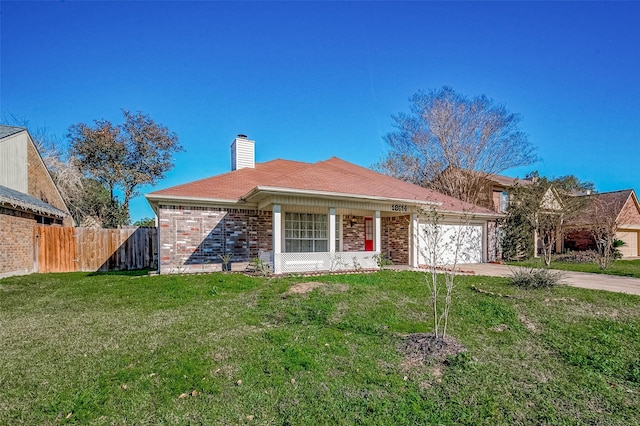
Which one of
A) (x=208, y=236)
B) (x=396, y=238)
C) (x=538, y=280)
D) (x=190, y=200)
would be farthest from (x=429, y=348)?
Answer: (x=396, y=238)

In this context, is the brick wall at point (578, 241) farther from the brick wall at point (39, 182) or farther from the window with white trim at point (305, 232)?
the brick wall at point (39, 182)

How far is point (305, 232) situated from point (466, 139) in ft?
54.6

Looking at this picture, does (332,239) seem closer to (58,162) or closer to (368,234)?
(368,234)

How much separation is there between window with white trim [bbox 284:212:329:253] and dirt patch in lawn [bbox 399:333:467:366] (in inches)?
331

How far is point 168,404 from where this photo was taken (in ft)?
10.8

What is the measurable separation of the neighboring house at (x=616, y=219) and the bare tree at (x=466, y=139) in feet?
17.8

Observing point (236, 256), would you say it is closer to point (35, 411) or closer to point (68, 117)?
point (35, 411)

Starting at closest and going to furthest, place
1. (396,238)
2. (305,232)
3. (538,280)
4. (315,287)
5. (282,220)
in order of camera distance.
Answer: (315,287) < (538,280) < (282,220) < (305,232) < (396,238)

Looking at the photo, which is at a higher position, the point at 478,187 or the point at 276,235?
the point at 478,187

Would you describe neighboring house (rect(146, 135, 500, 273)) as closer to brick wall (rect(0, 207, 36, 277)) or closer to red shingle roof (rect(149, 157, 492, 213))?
red shingle roof (rect(149, 157, 492, 213))

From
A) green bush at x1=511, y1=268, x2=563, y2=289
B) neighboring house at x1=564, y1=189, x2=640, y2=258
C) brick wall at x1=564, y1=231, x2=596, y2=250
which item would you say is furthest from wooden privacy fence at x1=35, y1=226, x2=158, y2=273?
brick wall at x1=564, y1=231, x2=596, y2=250

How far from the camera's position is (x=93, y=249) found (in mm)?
14195

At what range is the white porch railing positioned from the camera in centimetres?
1073

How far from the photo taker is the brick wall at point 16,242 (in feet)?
36.9
